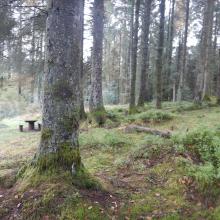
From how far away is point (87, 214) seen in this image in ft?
13.9

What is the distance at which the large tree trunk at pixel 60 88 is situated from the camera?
15.3 ft

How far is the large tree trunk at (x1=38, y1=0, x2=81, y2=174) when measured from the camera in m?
4.66

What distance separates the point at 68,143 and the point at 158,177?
1.96 m

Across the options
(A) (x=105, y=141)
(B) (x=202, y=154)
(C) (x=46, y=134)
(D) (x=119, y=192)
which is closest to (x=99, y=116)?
(A) (x=105, y=141)

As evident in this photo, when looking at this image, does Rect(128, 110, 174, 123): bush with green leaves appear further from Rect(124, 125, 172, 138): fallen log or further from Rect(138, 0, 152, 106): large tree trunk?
Rect(138, 0, 152, 106): large tree trunk

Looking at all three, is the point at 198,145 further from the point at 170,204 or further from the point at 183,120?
the point at 183,120

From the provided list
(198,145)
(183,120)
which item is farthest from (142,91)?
(198,145)

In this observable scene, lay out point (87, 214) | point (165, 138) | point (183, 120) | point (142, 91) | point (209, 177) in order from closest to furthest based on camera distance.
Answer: point (87, 214) < point (209, 177) < point (165, 138) < point (183, 120) < point (142, 91)

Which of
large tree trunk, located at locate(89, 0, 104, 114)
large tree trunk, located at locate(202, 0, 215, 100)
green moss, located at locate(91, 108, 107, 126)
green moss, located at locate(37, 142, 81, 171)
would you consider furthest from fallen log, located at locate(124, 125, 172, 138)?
large tree trunk, located at locate(202, 0, 215, 100)

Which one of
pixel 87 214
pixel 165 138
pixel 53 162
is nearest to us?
pixel 87 214

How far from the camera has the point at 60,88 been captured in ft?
15.3

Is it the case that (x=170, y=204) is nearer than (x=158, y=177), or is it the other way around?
(x=170, y=204)

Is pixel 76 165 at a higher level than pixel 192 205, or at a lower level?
higher

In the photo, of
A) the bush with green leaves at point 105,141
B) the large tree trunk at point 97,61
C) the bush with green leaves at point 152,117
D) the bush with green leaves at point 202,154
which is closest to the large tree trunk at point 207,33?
the bush with green leaves at point 152,117
